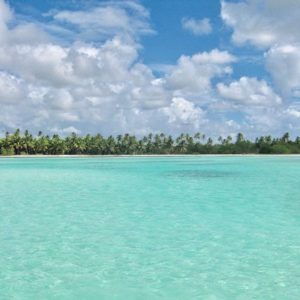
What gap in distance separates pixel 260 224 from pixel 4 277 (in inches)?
260

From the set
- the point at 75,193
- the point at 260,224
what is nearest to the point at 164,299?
the point at 260,224

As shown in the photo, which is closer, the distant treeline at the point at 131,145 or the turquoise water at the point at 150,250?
the turquoise water at the point at 150,250

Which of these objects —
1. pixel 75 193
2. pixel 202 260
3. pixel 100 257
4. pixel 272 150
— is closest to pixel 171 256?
pixel 202 260

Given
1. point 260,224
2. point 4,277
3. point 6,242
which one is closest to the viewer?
point 4,277

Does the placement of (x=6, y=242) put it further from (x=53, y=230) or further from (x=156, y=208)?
(x=156, y=208)

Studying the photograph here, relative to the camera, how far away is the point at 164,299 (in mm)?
5520

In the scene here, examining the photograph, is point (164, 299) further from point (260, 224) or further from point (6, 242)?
point (260, 224)

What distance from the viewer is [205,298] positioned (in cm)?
555

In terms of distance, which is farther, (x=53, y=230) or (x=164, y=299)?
(x=53, y=230)

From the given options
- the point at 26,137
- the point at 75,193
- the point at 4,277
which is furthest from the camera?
the point at 26,137

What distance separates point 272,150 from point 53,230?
10624 centimetres

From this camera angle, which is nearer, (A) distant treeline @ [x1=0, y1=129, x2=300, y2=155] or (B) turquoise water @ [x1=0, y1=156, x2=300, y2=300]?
(B) turquoise water @ [x1=0, y1=156, x2=300, y2=300]

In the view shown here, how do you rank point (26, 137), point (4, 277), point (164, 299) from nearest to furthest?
point (164, 299)
point (4, 277)
point (26, 137)

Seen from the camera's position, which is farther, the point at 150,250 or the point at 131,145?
the point at 131,145
